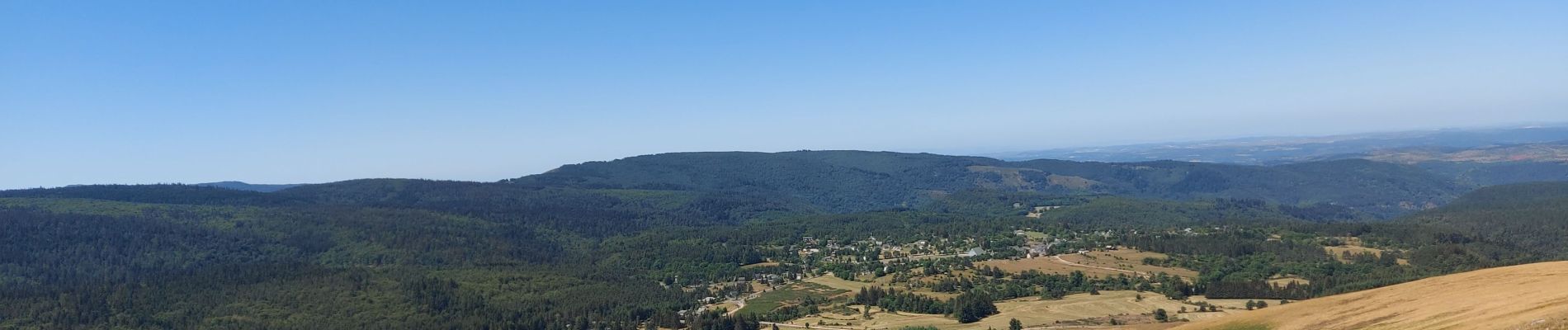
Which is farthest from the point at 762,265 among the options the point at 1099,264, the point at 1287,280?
the point at 1287,280

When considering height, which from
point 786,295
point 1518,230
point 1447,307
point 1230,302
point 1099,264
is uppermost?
point 1447,307

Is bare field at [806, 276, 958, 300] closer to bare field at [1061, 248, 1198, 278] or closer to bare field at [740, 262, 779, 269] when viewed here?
bare field at [740, 262, 779, 269]

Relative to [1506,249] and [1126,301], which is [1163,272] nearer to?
[1126,301]

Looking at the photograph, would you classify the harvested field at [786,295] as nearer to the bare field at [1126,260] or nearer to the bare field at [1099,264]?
the bare field at [1099,264]

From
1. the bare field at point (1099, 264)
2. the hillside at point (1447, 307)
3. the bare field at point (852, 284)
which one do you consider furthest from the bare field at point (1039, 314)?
the bare field at point (1099, 264)

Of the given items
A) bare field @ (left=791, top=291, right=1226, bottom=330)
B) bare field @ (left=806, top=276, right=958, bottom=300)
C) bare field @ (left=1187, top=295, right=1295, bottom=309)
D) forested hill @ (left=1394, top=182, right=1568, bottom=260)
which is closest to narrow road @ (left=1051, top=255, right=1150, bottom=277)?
bare field @ (left=791, top=291, right=1226, bottom=330)

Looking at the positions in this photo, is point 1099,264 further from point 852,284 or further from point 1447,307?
point 1447,307

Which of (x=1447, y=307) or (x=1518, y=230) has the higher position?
(x=1447, y=307)

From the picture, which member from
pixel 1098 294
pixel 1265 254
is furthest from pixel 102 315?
pixel 1265 254
